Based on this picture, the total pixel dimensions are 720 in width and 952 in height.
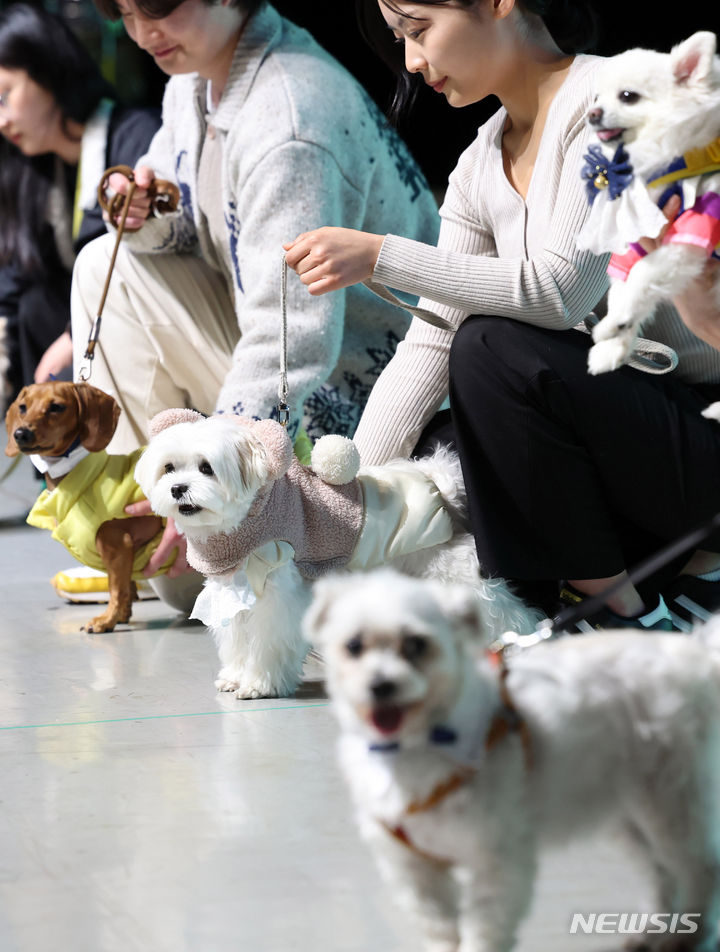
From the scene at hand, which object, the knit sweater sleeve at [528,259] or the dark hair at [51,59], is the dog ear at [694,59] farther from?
the dark hair at [51,59]

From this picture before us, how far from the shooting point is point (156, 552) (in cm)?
240

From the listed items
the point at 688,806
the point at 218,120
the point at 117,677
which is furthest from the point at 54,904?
the point at 218,120

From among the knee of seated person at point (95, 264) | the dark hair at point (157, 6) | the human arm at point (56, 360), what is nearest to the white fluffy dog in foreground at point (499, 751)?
the dark hair at point (157, 6)

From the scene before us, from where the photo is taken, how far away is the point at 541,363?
5.69ft

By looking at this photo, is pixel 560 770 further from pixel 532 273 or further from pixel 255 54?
pixel 255 54

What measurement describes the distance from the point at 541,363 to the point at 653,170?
462 mm

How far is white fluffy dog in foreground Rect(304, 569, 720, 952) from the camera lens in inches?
32.9

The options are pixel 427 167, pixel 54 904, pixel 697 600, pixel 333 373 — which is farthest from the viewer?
pixel 427 167

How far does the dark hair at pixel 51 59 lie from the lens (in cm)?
334

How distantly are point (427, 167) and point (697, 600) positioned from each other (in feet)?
11.3

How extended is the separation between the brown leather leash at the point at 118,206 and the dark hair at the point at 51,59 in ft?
2.77

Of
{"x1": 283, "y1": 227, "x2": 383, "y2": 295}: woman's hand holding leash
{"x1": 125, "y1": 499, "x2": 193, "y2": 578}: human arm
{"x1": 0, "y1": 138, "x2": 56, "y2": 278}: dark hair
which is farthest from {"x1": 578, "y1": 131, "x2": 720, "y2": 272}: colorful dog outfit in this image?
{"x1": 0, "y1": 138, "x2": 56, "y2": 278}: dark hair

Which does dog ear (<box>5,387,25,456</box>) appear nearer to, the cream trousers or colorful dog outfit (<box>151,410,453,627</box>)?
Answer: the cream trousers

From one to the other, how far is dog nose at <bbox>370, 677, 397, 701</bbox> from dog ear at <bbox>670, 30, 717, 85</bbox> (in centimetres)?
85
